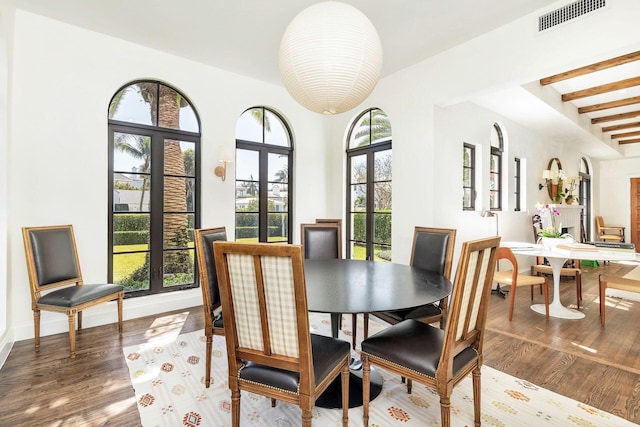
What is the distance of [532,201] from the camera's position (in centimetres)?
554

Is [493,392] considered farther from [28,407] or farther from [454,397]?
[28,407]

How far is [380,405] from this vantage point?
6.21 ft

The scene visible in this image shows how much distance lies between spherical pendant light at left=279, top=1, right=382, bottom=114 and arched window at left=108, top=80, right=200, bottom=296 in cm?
248

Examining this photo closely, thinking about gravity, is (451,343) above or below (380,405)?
above

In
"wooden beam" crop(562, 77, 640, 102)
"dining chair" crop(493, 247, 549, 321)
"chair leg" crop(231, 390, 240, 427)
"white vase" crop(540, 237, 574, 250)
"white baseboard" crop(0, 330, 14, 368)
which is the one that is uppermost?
"wooden beam" crop(562, 77, 640, 102)

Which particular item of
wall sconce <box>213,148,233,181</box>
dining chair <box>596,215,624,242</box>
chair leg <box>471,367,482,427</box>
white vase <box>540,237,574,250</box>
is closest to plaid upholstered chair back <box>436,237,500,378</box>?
chair leg <box>471,367,482,427</box>

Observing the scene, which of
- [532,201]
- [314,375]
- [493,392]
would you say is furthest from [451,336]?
[532,201]

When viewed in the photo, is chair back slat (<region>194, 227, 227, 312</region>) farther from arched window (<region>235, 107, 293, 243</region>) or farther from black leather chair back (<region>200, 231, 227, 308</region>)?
arched window (<region>235, 107, 293, 243</region>)

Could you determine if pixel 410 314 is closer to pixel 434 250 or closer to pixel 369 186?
pixel 434 250

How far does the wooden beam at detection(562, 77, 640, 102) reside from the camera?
13.3 feet

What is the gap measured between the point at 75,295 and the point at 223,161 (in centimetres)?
203

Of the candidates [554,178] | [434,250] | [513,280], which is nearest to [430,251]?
[434,250]

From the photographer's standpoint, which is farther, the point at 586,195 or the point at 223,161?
the point at 586,195

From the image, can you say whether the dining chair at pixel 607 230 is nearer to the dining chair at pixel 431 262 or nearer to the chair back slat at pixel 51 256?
the dining chair at pixel 431 262
